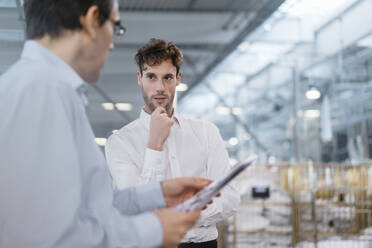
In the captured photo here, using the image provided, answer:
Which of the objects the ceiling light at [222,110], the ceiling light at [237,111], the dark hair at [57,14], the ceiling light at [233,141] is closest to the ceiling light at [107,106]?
the dark hair at [57,14]

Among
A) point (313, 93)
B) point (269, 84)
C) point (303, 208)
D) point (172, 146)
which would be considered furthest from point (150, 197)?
point (269, 84)

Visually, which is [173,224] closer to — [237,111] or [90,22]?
[90,22]

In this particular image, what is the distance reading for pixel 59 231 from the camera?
78 centimetres

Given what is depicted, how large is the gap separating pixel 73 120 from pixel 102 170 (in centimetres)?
12

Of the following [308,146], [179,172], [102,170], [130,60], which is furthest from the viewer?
[308,146]

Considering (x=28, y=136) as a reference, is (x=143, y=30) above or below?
above

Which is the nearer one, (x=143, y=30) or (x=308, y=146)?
(x=143, y=30)

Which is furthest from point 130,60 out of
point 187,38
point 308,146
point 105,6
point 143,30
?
point 308,146

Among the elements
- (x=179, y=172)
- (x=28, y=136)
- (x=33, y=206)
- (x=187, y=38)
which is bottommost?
(x=179, y=172)

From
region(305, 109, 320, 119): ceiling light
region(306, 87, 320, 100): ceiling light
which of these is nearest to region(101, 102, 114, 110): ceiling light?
region(306, 87, 320, 100): ceiling light

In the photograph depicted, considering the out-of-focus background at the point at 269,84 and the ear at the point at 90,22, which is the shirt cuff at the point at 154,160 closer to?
the ear at the point at 90,22

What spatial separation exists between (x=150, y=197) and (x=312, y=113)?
954cm

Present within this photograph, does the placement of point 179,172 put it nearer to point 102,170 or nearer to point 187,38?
point 102,170

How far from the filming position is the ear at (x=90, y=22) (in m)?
0.93
